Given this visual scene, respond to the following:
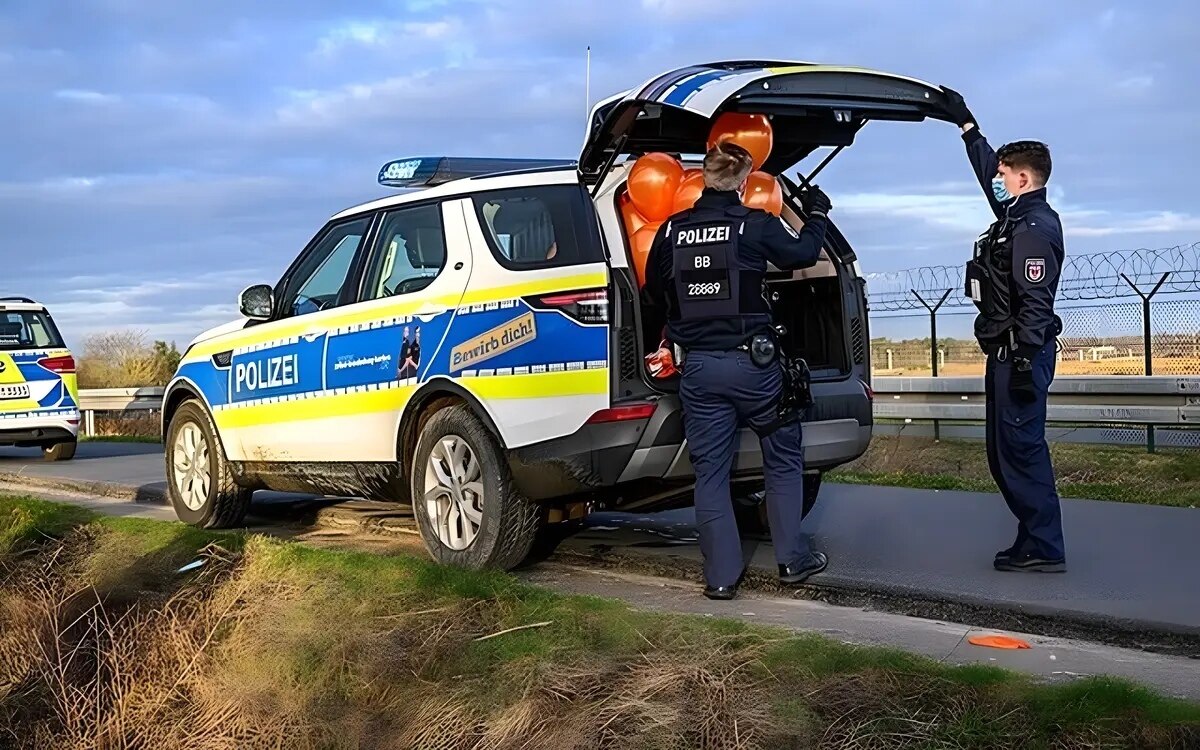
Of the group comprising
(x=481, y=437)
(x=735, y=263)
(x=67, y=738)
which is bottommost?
(x=67, y=738)

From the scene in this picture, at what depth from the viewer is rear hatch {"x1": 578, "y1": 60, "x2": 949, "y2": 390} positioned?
230 inches

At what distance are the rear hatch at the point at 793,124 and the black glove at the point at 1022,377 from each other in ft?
2.89

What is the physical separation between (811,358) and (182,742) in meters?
3.56

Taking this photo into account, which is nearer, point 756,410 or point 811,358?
point 756,410

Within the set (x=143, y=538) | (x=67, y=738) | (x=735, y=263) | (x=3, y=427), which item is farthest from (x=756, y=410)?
(x=3, y=427)

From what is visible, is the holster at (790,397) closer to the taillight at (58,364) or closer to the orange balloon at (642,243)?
the orange balloon at (642,243)

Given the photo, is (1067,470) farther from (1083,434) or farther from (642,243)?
(642,243)

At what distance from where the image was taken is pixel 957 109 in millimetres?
6422

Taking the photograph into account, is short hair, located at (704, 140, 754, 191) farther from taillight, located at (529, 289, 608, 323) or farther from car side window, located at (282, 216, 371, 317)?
car side window, located at (282, 216, 371, 317)

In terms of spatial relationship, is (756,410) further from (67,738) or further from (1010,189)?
(67,738)

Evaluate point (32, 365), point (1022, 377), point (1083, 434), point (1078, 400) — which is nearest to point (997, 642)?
point (1022, 377)

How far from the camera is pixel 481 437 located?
6.36 metres

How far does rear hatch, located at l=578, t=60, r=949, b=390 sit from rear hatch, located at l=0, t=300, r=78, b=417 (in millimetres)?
11092

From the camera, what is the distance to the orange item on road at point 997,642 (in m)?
4.90
